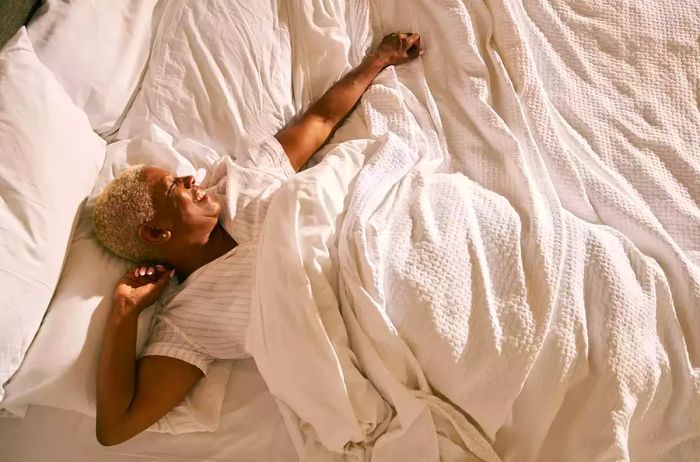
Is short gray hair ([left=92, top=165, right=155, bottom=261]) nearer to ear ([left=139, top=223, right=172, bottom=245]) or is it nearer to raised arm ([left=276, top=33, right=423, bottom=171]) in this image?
ear ([left=139, top=223, right=172, bottom=245])

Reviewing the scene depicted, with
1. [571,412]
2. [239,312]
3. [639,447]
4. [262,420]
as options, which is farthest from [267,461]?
[639,447]

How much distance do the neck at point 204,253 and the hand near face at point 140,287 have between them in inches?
1.0

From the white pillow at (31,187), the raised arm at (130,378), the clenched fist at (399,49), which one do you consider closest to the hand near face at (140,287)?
the raised arm at (130,378)

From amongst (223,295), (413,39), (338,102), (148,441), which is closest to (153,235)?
(223,295)

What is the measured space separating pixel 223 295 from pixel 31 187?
0.38m

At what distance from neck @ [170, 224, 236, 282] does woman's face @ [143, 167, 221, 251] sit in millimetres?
25

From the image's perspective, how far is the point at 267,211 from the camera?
1.18 m

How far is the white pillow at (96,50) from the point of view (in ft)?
4.23

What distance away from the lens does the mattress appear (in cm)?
110

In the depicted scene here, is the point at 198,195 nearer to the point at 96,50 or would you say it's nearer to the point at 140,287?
the point at 140,287

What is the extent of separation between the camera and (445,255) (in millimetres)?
1072

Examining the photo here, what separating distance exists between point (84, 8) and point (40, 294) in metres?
0.66

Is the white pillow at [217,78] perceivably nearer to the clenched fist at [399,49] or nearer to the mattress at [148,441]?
the clenched fist at [399,49]

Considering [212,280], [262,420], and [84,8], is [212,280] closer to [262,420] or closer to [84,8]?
[262,420]
